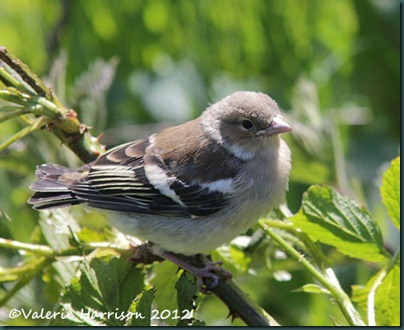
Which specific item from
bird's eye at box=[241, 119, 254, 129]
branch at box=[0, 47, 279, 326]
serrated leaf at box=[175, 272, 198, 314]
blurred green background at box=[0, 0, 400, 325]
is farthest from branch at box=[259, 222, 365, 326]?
blurred green background at box=[0, 0, 400, 325]

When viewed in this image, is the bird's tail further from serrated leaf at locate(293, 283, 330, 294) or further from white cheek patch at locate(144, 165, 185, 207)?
serrated leaf at locate(293, 283, 330, 294)

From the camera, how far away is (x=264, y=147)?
2.79 meters

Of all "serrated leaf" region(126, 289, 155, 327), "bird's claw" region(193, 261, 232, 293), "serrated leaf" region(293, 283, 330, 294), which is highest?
"serrated leaf" region(126, 289, 155, 327)

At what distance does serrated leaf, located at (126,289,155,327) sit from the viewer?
1655 mm

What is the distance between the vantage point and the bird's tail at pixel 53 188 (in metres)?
2.35

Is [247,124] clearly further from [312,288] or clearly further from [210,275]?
[312,288]

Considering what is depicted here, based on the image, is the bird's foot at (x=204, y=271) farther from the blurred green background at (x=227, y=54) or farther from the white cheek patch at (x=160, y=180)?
the blurred green background at (x=227, y=54)

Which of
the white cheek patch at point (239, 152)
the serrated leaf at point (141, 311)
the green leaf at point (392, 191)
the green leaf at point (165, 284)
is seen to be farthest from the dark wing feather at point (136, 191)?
the serrated leaf at point (141, 311)

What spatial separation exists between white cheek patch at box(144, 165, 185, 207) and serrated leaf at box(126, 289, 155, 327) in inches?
37.5

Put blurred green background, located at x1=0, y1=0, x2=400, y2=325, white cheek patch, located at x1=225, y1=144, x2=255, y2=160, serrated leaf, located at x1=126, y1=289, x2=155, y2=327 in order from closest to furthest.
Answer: serrated leaf, located at x1=126, y1=289, x2=155, y2=327, white cheek patch, located at x1=225, y1=144, x2=255, y2=160, blurred green background, located at x1=0, y1=0, x2=400, y2=325

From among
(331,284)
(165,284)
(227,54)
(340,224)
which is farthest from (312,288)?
(227,54)

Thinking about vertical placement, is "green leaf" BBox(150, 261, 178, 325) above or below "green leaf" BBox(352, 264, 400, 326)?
above

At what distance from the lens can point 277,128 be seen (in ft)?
8.73

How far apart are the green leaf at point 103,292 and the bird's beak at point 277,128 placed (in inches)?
37.3
